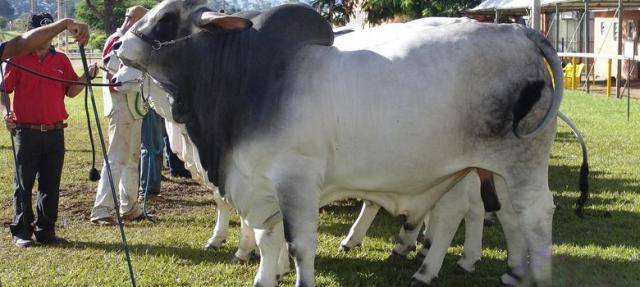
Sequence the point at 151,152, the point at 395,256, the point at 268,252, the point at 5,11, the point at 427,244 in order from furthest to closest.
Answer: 1. the point at 5,11
2. the point at 151,152
3. the point at 395,256
4. the point at 427,244
5. the point at 268,252

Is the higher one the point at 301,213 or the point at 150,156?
the point at 301,213

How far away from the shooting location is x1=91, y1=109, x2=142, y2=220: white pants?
815 centimetres

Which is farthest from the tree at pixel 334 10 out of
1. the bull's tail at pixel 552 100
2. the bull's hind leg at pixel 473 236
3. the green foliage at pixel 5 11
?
the bull's tail at pixel 552 100

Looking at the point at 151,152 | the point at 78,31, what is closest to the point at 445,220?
the point at 78,31

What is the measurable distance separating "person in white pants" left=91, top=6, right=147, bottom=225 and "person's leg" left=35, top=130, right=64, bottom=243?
0.74m

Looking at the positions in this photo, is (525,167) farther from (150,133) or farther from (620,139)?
(620,139)

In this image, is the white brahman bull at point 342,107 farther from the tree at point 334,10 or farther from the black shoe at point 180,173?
the tree at point 334,10

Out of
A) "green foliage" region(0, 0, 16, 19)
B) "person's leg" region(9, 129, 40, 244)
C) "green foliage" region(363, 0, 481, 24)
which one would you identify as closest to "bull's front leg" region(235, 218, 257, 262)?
"person's leg" region(9, 129, 40, 244)

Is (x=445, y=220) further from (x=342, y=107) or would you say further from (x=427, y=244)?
(x=342, y=107)

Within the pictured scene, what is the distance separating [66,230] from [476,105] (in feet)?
15.5

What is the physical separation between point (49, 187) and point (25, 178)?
0.78ft

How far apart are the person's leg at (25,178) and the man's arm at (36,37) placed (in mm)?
2102

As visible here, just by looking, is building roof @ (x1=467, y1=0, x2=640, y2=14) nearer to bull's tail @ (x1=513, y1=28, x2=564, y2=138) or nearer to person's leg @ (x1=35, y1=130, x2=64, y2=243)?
→ person's leg @ (x1=35, y1=130, x2=64, y2=243)

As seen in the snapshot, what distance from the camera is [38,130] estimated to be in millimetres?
7156
